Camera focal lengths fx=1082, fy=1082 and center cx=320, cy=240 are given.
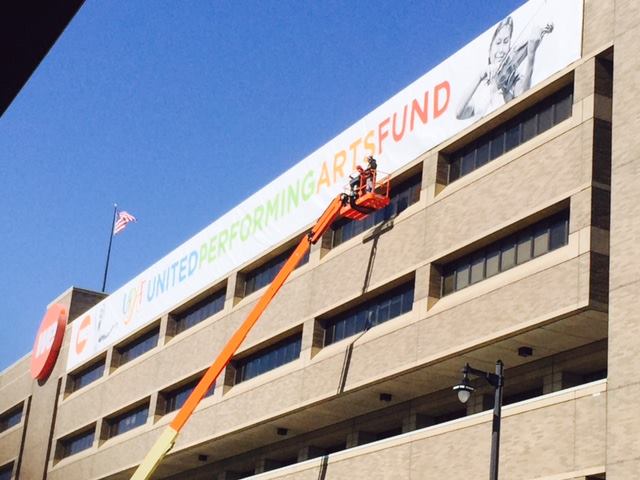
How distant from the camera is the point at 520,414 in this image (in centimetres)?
2850

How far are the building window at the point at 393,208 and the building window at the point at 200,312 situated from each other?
10790 millimetres

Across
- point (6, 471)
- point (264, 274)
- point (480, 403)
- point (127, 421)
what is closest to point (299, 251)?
point (264, 274)

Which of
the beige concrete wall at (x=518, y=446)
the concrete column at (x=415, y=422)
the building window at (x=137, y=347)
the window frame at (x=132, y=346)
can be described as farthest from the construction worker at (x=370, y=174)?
the building window at (x=137, y=347)

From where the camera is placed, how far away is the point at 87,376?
65.1 m

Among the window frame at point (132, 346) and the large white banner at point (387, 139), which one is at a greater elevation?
the large white banner at point (387, 139)

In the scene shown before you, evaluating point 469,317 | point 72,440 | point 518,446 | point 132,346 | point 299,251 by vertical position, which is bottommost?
point 518,446

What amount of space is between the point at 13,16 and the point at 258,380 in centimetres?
4267

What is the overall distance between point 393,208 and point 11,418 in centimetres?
4954

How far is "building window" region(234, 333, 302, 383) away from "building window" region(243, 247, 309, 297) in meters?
3.16

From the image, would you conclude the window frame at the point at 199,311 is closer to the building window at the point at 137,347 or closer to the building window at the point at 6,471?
the building window at the point at 137,347

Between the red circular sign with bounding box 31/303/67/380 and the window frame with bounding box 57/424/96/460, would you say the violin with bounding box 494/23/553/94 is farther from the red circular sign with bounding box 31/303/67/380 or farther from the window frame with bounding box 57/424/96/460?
the red circular sign with bounding box 31/303/67/380

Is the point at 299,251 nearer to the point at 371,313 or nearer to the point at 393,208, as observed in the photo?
the point at 371,313

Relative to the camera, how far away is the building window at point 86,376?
2479 inches

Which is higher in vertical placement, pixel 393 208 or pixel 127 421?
pixel 393 208
